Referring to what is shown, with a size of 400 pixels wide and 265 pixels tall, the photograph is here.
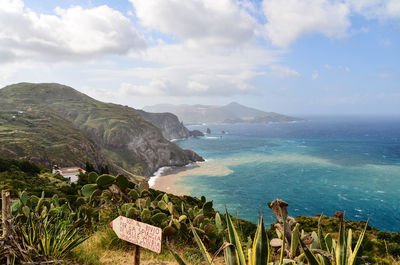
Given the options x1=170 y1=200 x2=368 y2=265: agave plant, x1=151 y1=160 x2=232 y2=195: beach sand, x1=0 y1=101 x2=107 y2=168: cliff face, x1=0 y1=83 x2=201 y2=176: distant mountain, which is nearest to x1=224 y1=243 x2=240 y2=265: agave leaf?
x1=170 y1=200 x2=368 y2=265: agave plant

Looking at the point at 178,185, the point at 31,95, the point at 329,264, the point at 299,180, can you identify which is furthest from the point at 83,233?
the point at 31,95

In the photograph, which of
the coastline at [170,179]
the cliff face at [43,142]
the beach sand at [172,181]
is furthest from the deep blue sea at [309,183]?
the cliff face at [43,142]

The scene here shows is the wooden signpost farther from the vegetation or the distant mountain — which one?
the distant mountain

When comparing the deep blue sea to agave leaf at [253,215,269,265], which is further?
the deep blue sea

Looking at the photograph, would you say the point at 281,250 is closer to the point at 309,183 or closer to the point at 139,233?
the point at 139,233

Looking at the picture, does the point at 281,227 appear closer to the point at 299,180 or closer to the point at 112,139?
the point at 299,180

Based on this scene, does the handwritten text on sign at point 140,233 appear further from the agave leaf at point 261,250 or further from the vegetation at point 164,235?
the agave leaf at point 261,250
